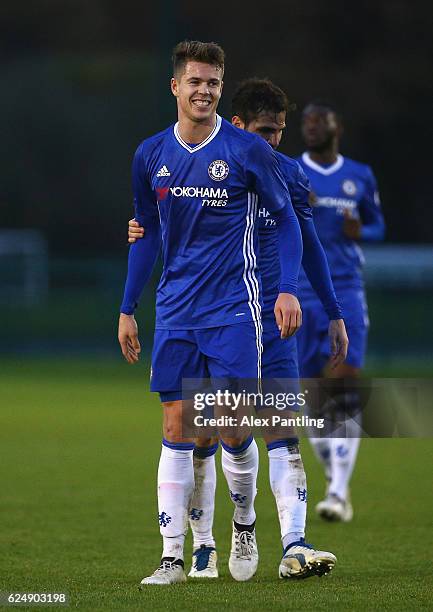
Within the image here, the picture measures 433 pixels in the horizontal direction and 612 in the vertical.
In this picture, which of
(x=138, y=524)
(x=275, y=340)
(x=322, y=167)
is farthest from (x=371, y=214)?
(x=275, y=340)

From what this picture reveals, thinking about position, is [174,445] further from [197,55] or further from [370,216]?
[370,216]

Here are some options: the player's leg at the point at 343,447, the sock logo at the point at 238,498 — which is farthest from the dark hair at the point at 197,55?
the player's leg at the point at 343,447

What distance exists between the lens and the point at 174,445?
20.3 feet

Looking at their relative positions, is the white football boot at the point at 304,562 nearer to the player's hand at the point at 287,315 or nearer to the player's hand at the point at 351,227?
the player's hand at the point at 287,315

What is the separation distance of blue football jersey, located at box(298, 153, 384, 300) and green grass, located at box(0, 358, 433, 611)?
4.92 ft

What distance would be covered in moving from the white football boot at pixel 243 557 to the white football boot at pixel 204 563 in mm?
114

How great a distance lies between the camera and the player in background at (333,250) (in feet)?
30.4

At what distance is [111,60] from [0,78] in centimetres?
315

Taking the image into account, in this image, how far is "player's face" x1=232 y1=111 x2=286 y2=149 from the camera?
6648mm

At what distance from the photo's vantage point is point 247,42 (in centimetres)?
3212

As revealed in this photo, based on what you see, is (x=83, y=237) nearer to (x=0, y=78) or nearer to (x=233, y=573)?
(x=0, y=78)

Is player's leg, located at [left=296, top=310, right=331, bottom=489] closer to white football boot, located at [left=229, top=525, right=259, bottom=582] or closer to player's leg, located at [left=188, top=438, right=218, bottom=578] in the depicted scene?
player's leg, located at [left=188, top=438, right=218, bottom=578]

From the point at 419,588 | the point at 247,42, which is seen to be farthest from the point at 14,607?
the point at 247,42

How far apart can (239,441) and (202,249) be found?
0.87 m
